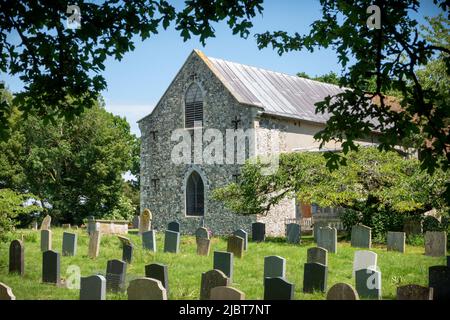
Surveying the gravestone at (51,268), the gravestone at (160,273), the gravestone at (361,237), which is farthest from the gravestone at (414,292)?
the gravestone at (361,237)

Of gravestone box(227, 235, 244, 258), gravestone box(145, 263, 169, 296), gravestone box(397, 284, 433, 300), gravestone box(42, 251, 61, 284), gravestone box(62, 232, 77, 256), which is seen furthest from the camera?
gravestone box(62, 232, 77, 256)

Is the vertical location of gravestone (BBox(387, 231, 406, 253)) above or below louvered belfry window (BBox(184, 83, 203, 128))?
below

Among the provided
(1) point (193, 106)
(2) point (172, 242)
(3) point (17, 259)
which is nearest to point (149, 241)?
(2) point (172, 242)

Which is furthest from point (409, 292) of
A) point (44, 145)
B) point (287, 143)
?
point (44, 145)

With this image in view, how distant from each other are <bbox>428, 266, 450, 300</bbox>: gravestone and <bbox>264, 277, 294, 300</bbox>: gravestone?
275 centimetres

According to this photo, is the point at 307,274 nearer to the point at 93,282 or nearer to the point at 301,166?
the point at 93,282

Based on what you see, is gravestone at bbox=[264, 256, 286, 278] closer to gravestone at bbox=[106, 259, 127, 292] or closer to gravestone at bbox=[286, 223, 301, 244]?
gravestone at bbox=[106, 259, 127, 292]

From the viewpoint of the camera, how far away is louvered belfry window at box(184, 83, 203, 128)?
91.5 ft

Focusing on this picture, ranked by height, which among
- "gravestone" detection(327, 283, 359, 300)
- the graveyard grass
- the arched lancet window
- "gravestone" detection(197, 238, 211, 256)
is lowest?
the graveyard grass

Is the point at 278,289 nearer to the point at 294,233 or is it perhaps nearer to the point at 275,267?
the point at 275,267

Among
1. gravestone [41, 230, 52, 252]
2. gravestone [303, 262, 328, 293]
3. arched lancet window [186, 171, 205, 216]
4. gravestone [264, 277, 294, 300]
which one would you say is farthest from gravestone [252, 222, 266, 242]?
gravestone [264, 277, 294, 300]

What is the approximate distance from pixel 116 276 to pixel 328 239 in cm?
Result: 743

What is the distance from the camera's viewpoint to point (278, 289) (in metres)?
9.02
